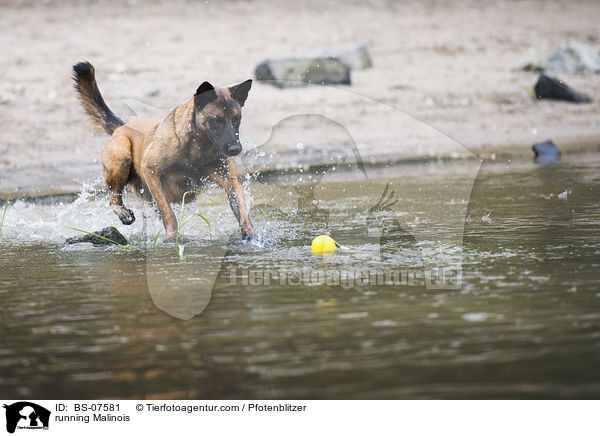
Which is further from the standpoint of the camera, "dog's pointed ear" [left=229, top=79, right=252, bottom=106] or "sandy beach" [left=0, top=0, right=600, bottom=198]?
"sandy beach" [left=0, top=0, right=600, bottom=198]

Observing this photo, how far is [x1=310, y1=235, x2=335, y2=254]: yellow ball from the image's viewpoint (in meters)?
5.50

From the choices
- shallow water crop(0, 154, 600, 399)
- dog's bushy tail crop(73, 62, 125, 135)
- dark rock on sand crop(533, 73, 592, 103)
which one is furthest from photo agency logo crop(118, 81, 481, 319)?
dark rock on sand crop(533, 73, 592, 103)

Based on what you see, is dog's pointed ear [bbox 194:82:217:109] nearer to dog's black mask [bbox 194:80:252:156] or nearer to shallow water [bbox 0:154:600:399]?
dog's black mask [bbox 194:80:252:156]

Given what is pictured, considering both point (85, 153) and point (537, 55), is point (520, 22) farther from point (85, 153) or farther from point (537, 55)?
point (85, 153)

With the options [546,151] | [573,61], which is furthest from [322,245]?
[573,61]

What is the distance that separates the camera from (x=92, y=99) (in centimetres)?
714

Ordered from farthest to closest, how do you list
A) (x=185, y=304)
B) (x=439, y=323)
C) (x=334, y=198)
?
(x=334, y=198), (x=185, y=304), (x=439, y=323)

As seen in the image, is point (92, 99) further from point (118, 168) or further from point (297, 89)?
point (297, 89)

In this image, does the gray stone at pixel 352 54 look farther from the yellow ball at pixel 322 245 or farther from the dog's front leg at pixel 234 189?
the yellow ball at pixel 322 245

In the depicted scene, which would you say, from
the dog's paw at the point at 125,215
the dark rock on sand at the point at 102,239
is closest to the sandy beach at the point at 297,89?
the dog's paw at the point at 125,215

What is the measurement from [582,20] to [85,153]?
12.0 metres

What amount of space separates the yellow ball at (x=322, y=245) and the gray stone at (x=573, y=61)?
10594mm

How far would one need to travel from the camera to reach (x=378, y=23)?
16.5 m

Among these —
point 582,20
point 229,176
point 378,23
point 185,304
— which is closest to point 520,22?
point 582,20
